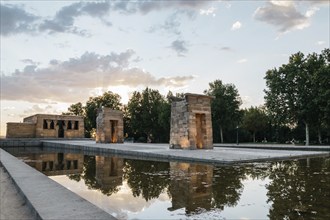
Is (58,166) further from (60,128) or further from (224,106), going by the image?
(60,128)

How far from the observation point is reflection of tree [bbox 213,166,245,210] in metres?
5.40

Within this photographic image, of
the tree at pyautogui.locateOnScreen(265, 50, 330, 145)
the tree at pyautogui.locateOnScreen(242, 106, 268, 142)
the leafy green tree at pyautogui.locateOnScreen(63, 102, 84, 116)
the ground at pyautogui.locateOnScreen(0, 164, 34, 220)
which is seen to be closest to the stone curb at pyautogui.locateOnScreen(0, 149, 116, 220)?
the ground at pyautogui.locateOnScreen(0, 164, 34, 220)

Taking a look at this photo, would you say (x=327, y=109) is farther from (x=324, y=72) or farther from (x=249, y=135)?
(x=249, y=135)

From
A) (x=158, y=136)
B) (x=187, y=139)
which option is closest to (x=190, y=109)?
(x=187, y=139)

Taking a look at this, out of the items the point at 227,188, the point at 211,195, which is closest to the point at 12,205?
the point at 211,195

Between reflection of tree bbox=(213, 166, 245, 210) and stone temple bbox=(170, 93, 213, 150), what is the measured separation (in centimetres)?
1222

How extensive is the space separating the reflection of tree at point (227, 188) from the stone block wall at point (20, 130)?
43691 mm

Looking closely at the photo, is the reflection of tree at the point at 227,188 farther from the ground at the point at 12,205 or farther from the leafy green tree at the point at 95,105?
the leafy green tree at the point at 95,105

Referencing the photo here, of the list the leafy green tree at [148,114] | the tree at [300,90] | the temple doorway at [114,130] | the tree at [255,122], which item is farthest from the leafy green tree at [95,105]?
the tree at [300,90]

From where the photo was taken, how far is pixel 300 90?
117 feet

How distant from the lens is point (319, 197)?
548 centimetres

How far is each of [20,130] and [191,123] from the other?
34204 mm

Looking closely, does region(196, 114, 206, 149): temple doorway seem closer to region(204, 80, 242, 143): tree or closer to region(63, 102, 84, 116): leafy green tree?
region(204, 80, 242, 143): tree

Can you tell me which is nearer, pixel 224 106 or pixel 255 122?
pixel 224 106
